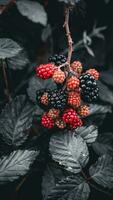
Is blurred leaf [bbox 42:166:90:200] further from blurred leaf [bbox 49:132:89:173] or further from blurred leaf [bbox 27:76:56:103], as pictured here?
blurred leaf [bbox 27:76:56:103]

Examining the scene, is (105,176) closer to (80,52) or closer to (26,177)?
(26,177)

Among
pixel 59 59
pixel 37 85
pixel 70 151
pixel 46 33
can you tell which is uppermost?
pixel 46 33

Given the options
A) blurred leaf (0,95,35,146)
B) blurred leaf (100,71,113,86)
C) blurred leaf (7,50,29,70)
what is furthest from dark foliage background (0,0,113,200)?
blurred leaf (0,95,35,146)

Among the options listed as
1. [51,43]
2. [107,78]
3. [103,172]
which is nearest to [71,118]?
[103,172]

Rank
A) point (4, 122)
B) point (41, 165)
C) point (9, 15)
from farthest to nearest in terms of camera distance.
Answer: point (9, 15) → point (41, 165) → point (4, 122)

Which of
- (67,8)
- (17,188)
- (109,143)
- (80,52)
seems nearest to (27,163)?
(17,188)

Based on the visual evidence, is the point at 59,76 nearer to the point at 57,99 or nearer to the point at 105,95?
the point at 57,99
